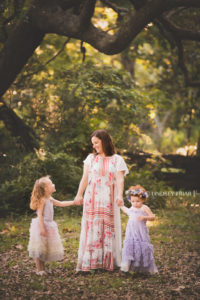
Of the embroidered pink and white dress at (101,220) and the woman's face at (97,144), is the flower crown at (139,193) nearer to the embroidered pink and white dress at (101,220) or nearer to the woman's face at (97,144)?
the embroidered pink and white dress at (101,220)

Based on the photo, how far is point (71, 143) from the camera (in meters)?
10.8

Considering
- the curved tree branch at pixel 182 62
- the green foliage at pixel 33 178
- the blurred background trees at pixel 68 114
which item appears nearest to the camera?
the green foliage at pixel 33 178

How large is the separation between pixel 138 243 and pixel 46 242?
125 centimetres

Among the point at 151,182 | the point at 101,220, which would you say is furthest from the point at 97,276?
the point at 151,182

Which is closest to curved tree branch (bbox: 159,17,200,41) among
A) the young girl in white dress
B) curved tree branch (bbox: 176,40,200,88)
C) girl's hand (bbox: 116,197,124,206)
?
curved tree branch (bbox: 176,40,200,88)

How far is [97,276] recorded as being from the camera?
16.5 feet

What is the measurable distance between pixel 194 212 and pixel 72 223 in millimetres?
3248

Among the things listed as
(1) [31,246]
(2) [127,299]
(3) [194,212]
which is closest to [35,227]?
(1) [31,246]

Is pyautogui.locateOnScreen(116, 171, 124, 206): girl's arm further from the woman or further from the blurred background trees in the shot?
the blurred background trees

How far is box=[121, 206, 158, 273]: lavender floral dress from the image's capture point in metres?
5.08

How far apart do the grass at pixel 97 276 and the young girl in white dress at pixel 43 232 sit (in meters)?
0.29

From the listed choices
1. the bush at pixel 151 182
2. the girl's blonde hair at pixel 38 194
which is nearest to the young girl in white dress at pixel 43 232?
the girl's blonde hair at pixel 38 194

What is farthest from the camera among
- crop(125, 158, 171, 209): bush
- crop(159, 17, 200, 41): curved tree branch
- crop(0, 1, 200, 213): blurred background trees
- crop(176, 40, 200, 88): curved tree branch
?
crop(125, 158, 171, 209): bush

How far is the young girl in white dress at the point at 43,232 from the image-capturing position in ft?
16.4
